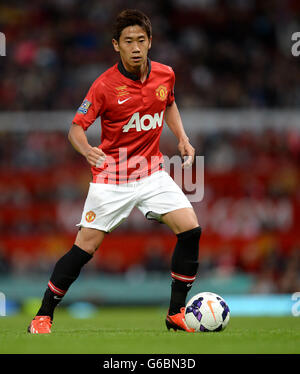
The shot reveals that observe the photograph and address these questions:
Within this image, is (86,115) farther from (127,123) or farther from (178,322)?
(178,322)

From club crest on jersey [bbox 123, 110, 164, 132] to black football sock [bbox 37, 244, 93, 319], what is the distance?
119 centimetres

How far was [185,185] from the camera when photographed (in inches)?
703

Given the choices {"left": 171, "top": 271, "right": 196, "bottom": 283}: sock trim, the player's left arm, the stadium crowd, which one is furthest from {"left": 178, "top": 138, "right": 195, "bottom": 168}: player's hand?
the stadium crowd

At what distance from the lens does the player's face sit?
6.79 m

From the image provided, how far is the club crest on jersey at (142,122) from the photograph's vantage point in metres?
6.95

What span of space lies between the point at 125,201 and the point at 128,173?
27 cm

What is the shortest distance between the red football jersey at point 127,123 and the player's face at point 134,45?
0.57ft

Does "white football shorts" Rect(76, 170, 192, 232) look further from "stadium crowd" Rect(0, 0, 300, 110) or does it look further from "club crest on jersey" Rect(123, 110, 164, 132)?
"stadium crowd" Rect(0, 0, 300, 110)

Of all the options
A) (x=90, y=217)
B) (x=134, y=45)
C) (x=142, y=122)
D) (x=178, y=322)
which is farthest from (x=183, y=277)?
(x=134, y=45)

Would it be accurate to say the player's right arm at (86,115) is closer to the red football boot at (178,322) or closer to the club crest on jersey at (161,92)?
the club crest on jersey at (161,92)

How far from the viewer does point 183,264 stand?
696 cm

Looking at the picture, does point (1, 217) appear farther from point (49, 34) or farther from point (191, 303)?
point (191, 303)

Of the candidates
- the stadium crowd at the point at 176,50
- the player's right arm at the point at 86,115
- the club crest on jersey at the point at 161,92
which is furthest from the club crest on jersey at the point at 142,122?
the stadium crowd at the point at 176,50

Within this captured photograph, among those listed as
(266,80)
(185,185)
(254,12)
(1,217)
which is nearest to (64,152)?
(1,217)
